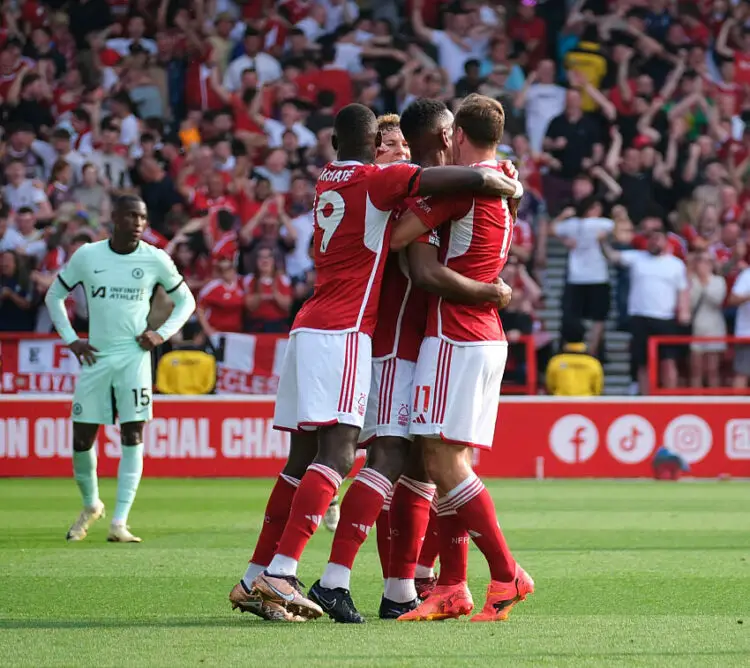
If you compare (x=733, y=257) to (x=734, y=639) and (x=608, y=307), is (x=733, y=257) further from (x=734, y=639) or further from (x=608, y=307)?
(x=734, y=639)

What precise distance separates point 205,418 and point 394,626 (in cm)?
1018

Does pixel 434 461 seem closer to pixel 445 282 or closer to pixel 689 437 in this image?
pixel 445 282

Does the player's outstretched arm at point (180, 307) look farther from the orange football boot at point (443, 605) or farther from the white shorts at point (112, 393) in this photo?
the orange football boot at point (443, 605)

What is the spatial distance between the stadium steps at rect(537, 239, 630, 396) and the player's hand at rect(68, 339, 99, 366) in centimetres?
872

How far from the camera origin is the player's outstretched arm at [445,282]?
20.4 ft

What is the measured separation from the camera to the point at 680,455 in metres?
16.2

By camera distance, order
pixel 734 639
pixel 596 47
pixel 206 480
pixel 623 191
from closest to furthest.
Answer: pixel 734 639 < pixel 206 480 < pixel 623 191 < pixel 596 47

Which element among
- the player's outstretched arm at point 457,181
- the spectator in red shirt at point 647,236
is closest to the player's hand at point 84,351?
the player's outstretched arm at point 457,181

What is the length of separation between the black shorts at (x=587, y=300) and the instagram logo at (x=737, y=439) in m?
2.21

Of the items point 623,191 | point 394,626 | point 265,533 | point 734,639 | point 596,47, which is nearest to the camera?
point 734,639

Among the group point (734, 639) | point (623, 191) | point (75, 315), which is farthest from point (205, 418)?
point (734, 639)

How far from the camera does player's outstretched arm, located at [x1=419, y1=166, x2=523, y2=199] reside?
6.05 m

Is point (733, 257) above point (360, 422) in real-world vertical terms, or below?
above

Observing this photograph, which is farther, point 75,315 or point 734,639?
point 75,315
